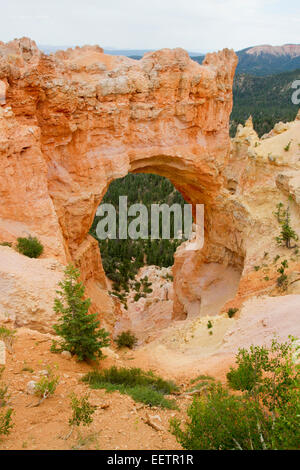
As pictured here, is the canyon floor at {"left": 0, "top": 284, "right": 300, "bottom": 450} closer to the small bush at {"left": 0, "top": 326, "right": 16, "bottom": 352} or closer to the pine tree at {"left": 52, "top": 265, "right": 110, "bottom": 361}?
the small bush at {"left": 0, "top": 326, "right": 16, "bottom": 352}

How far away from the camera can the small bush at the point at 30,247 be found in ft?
34.2

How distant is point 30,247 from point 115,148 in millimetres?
7680

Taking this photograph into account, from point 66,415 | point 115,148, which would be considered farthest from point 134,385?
point 115,148

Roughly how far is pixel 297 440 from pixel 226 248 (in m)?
17.1

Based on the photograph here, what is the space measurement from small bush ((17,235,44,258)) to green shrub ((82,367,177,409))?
4.90 m

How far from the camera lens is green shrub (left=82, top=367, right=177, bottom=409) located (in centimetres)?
600

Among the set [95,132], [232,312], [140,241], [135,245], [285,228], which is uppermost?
[140,241]

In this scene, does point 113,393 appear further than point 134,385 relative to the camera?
No

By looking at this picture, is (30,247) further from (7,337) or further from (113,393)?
(113,393)

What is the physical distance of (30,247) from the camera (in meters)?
10.5

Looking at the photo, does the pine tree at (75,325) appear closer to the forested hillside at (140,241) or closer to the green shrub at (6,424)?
the green shrub at (6,424)

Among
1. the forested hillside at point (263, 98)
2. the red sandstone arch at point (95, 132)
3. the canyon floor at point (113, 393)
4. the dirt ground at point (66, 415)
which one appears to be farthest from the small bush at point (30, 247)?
the forested hillside at point (263, 98)
